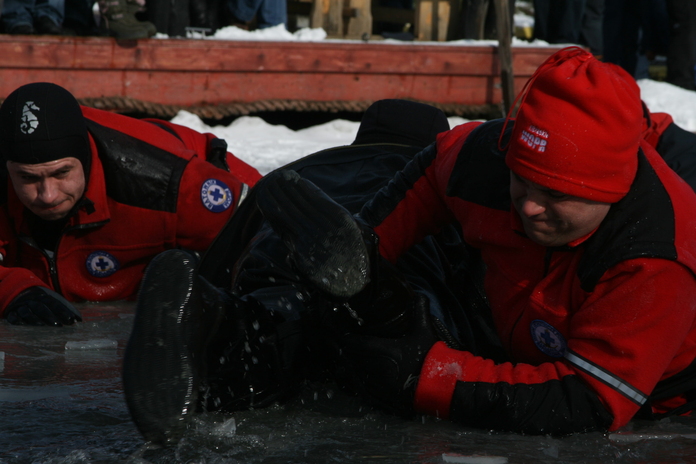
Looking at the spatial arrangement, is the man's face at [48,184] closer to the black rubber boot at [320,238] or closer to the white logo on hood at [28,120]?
the white logo on hood at [28,120]

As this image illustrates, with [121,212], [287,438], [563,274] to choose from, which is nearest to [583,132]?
[563,274]

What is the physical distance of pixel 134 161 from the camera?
11.7 feet

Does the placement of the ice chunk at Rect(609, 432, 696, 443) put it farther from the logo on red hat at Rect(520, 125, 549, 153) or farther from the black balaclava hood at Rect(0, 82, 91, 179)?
the black balaclava hood at Rect(0, 82, 91, 179)

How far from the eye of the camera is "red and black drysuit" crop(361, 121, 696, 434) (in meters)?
2.07

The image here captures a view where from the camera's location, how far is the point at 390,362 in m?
2.28

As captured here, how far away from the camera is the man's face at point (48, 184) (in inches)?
130

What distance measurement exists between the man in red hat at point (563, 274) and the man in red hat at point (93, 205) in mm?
1436

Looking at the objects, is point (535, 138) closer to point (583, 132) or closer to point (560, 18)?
point (583, 132)

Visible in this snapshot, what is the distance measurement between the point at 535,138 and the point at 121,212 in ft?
6.68

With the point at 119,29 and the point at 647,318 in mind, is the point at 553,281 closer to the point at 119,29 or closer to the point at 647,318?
the point at 647,318

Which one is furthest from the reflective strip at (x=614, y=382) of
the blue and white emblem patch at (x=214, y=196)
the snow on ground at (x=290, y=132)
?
the snow on ground at (x=290, y=132)

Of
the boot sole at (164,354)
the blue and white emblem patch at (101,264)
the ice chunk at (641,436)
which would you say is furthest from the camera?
the blue and white emblem patch at (101,264)

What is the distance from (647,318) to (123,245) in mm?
2275

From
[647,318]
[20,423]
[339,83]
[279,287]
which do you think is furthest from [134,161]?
[339,83]
